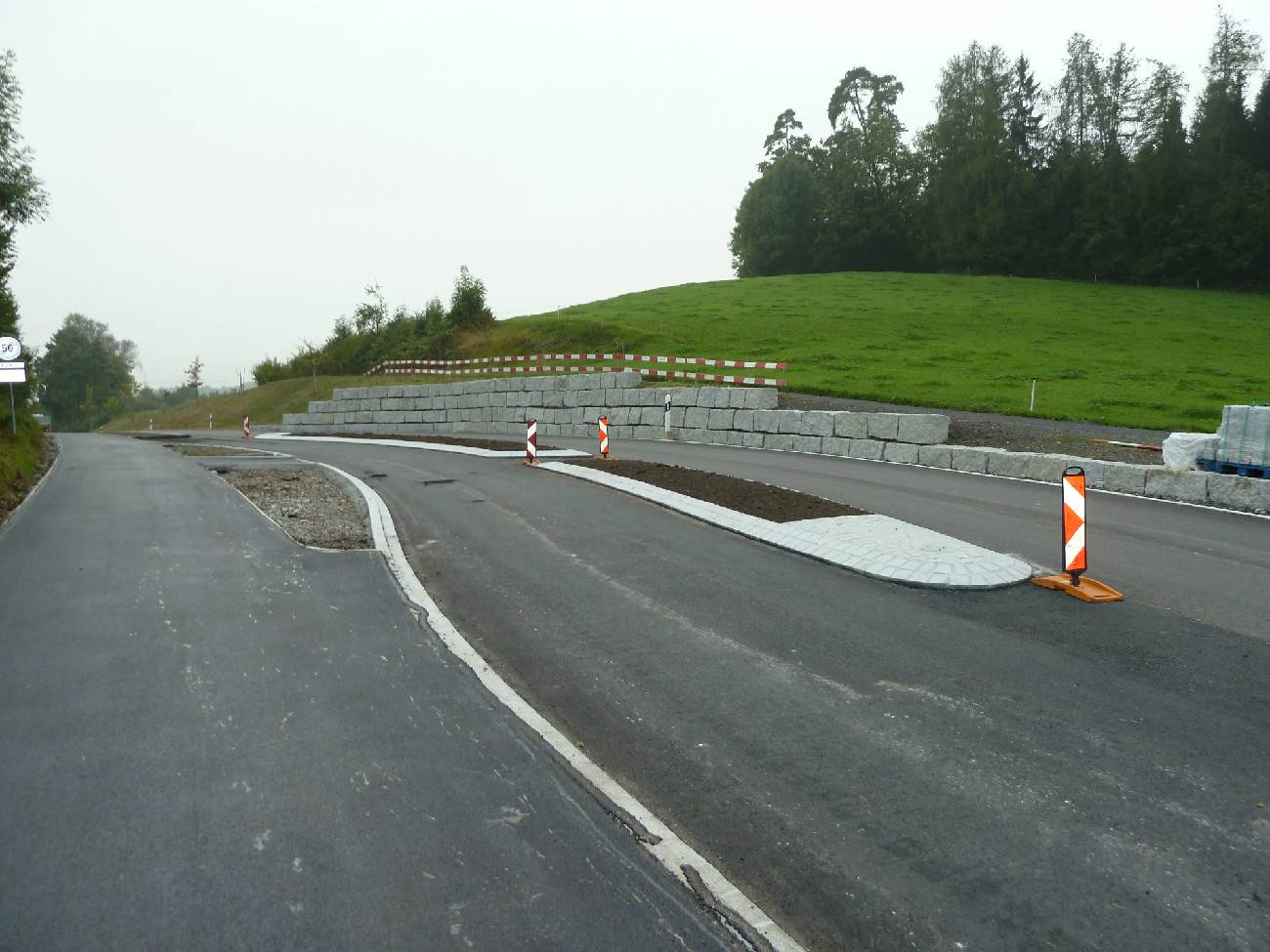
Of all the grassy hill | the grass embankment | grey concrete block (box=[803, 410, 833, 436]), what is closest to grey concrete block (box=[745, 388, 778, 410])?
grey concrete block (box=[803, 410, 833, 436])

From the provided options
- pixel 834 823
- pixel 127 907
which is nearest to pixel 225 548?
pixel 127 907

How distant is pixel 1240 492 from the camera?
12109 mm

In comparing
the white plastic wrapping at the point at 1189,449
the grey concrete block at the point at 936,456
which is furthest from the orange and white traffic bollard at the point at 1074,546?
the grey concrete block at the point at 936,456

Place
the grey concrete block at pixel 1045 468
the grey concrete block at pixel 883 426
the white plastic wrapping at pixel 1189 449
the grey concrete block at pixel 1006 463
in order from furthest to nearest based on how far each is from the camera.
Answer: the grey concrete block at pixel 883 426 → the grey concrete block at pixel 1006 463 → the grey concrete block at pixel 1045 468 → the white plastic wrapping at pixel 1189 449

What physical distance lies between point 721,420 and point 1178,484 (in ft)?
42.7

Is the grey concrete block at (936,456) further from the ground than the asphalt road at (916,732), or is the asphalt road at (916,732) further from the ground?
the grey concrete block at (936,456)

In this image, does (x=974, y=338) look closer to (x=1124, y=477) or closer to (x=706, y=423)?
(x=706, y=423)

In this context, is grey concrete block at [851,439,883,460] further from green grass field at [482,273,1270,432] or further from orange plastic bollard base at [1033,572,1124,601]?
orange plastic bollard base at [1033,572,1124,601]

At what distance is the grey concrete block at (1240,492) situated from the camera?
38.9 feet

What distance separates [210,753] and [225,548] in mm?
6392

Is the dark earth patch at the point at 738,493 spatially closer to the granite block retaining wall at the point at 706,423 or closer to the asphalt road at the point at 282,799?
the granite block retaining wall at the point at 706,423

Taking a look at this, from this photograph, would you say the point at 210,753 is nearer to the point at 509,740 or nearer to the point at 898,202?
the point at 509,740

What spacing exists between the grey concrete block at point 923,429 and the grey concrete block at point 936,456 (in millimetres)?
270

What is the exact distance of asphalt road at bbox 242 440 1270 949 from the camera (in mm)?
3641
